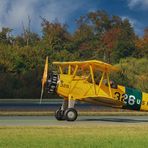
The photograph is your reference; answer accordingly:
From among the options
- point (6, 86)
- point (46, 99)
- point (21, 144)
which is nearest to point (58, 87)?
point (21, 144)

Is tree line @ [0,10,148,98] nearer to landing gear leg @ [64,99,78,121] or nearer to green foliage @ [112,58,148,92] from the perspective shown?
green foliage @ [112,58,148,92]

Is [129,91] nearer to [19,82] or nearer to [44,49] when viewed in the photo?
[19,82]

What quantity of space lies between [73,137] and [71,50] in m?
63.6

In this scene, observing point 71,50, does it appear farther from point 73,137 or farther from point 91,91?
point 73,137

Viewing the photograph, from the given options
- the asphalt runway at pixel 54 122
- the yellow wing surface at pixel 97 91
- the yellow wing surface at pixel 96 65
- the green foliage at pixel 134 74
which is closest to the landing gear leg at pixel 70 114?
the asphalt runway at pixel 54 122

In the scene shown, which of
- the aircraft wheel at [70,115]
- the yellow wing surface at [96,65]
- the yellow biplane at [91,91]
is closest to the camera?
the aircraft wheel at [70,115]

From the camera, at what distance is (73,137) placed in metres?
15.1

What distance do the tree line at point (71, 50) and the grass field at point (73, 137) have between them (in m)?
31.7

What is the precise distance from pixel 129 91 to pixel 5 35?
5190cm

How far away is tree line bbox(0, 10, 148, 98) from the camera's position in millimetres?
51531

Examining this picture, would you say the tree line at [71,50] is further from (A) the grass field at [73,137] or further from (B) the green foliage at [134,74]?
(A) the grass field at [73,137]

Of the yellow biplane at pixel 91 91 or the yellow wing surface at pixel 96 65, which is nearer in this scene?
the yellow wing surface at pixel 96 65

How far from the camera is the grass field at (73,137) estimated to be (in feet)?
43.5

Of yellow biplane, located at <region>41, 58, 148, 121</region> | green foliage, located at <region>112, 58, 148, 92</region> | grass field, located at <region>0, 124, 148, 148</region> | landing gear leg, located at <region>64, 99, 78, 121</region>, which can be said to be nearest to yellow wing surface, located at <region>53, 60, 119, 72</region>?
yellow biplane, located at <region>41, 58, 148, 121</region>
